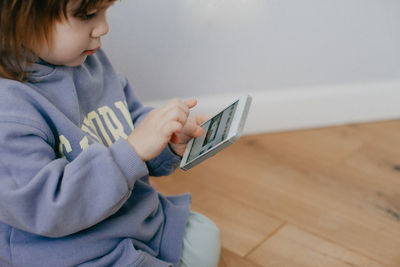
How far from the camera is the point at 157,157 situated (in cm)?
84

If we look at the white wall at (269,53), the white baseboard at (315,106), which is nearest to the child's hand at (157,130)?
the white wall at (269,53)

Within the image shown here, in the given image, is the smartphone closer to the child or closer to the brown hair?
the child

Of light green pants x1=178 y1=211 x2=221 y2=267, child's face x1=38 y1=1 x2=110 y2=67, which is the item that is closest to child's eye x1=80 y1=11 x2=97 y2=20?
child's face x1=38 y1=1 x2=110 y2=67

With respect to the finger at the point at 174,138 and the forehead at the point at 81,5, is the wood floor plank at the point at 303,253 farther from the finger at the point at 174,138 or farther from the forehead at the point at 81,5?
the forehead at the point at 81,5

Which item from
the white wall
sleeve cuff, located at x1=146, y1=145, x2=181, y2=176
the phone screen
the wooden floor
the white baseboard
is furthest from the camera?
the white baseboard

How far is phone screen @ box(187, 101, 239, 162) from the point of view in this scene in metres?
0.70

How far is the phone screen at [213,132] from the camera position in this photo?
70 centimetres

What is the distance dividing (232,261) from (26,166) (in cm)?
46

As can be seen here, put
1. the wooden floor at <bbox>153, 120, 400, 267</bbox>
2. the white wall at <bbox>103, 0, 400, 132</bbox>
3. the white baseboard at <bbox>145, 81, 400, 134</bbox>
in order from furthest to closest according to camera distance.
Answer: the white baseboard at <bbox>145, 81, 400, 134</bbox>
the white wall at <bbox>103, 0, 400, 132</bbox>
the wooden floor at <bbox>153, 120, 400, 267</bbox>

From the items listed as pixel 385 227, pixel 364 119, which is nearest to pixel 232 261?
pixel 385 227

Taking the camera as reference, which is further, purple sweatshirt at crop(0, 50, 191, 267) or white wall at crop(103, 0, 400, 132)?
white wall at crop(103, 0, 400, 132)

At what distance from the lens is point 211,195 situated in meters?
1.11

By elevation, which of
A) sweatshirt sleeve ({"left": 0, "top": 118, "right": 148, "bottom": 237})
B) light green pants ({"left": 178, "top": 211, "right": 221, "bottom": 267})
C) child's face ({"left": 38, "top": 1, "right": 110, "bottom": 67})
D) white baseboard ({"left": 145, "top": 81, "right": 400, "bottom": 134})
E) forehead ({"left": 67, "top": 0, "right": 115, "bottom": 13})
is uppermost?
forehead ({"left": 67, "top": 0, "right": 115, "bottom": 13})

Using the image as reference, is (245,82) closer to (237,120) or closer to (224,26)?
(224,26)
